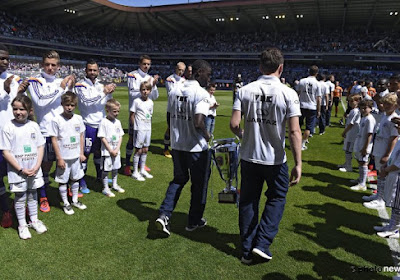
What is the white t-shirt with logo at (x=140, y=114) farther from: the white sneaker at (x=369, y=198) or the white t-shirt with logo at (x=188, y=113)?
the white sneaker at (x=369, y=198)

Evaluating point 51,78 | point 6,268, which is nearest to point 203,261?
point 6,268

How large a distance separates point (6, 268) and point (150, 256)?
1.48 meters

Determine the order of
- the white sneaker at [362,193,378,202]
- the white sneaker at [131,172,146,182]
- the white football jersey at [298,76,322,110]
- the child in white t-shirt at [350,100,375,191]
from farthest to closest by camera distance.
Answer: the white football jersey at [298,76,322,110]
the white sneaker at [131,172,146,182]
the child in white t-shirt at [350,100,375,191]
the white sneaker at [362,193,378,202]

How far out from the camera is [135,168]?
6.05 meters

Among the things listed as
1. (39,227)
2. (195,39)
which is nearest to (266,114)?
(39,227)

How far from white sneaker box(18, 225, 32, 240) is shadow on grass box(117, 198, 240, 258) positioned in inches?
53.5

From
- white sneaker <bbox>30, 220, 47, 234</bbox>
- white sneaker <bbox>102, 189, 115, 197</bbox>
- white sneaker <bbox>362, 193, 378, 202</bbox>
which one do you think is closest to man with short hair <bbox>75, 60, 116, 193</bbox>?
white sneaker <bbox>102, 189, 115, 197</bbox>

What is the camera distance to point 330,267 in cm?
327

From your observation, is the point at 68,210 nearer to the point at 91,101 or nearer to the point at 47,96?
the point at 47,96

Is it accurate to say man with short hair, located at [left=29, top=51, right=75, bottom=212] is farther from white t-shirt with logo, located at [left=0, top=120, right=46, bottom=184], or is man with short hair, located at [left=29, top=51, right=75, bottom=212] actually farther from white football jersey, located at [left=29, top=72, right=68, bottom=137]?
white t-shirt with logo, located at [left=0, top=120, right=46, bottom=184]

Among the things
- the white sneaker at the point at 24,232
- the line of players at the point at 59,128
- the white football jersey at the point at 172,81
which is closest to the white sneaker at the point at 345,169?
the white football jersey at the point at 172,81

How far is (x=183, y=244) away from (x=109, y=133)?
2408 mm

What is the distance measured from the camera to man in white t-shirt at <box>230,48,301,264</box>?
9.95ft

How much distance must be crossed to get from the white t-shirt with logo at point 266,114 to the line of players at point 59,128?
2.59 meters
